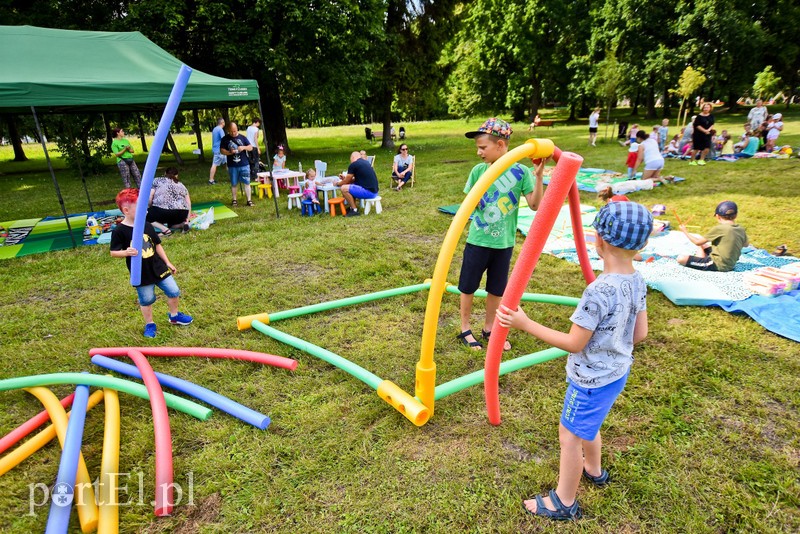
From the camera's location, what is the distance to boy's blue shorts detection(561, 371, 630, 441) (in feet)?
7.20

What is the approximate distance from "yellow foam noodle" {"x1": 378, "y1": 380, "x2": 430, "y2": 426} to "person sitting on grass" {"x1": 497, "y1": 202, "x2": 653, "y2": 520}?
0.97m

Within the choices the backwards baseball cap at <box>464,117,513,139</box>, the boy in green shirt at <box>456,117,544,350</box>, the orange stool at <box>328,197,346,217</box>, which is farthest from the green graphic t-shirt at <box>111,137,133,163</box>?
the backwards baseball cap at <box>464,117,513,139</box>

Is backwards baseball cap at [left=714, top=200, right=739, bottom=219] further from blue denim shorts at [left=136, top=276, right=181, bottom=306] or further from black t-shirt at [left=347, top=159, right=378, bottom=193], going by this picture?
blue denim shorts at [left=136, top=276, right=181, bottom=306]

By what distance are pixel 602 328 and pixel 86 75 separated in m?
9.46

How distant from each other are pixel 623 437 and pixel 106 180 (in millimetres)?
18229

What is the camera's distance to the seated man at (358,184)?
30.6 feet

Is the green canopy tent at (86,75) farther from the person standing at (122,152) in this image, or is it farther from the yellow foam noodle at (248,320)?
the yellow foam noodle at (248,320)

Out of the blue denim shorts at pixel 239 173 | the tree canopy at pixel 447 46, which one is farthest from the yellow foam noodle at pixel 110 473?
the tree canopy at pixel 447 46

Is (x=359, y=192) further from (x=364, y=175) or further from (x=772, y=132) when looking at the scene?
(x=772, y=132)

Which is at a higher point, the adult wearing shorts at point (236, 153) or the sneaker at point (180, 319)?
the adult wearing shorts at point (236, 153)

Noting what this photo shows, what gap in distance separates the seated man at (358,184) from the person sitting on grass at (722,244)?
5.93 meters

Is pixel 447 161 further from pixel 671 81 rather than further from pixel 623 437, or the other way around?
pixel 671 81

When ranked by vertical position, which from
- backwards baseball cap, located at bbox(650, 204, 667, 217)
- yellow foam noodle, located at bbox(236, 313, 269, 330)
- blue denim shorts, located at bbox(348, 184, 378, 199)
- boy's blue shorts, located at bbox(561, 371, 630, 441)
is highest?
blue denim shorts, located at bbox(348, 184, 378, 199)

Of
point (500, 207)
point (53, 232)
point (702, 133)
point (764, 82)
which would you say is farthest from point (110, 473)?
point (764, 82)
